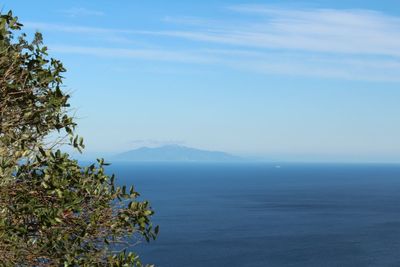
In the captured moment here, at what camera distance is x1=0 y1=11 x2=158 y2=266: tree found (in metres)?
9.48

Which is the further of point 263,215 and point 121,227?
point 263,215

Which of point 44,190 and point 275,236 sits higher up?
point 44,190

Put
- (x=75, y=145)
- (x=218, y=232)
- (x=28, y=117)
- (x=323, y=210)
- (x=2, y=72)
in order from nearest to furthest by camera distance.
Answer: (x=2, y=72), (x=28, y=117), (x=75, y=145), (x=218, y=232), (x=323, y=210)

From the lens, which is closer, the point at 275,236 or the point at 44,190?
the point at 44,190

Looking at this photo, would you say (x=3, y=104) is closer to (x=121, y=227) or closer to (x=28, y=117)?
(x=28, y=117)

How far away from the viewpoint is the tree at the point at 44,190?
31.1 ft

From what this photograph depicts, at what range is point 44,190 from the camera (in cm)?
984

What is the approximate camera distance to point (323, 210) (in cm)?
18900

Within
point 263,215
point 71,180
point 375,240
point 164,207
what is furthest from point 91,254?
point 164,207

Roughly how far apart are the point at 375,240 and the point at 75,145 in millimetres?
123028

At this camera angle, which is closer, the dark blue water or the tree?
the tree

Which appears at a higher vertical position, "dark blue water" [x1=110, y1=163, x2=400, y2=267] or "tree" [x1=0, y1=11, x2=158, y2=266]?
"tree" [x1=0, y1=11, x2=158, y2=266]

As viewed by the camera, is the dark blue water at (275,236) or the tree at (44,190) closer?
the tree at (44,190)

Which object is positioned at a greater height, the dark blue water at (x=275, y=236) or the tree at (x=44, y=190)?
the tree at (x=44, y=190)
